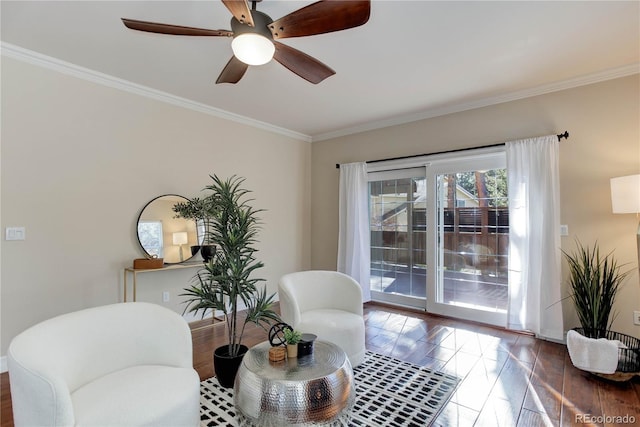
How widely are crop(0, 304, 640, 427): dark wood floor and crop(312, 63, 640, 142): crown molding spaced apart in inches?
105

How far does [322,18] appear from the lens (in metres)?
1.77

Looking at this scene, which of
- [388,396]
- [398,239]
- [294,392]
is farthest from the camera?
[398,239]

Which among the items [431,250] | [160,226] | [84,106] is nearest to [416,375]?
[431,250]

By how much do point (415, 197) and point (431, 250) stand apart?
783 millimetres

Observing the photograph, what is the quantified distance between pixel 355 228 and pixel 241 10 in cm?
354

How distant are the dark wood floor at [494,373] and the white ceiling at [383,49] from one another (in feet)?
8.94

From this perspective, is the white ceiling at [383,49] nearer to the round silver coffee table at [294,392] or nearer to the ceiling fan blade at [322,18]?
the ceiling fan blade at [322,18]

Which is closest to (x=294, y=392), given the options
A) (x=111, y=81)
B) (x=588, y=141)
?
(x=111, y=81)

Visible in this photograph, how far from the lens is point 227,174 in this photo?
4.41 meters

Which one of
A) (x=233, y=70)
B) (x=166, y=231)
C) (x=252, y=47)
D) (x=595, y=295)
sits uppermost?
(x=233, y=70)

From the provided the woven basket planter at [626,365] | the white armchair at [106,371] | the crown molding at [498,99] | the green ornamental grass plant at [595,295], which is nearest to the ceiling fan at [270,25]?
the white armchair at [106,371]

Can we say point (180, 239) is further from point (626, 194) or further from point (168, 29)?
Answer: point (626, 194)

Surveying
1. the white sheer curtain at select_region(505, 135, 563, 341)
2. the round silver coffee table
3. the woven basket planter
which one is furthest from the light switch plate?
the woven basket planter

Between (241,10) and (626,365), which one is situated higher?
(241,10)
